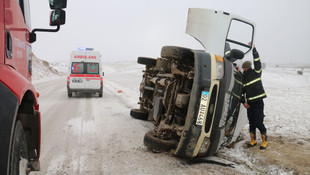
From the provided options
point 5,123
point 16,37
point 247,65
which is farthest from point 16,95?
point 247,65

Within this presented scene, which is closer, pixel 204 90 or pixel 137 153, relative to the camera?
pixel 204 90

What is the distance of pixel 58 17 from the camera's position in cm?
308

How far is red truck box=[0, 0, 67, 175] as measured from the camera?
1647 millimetres

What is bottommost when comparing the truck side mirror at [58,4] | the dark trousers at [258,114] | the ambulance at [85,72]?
the ambulance at [85,72]

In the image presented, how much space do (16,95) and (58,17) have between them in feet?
5.25

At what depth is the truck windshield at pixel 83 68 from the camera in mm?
12688

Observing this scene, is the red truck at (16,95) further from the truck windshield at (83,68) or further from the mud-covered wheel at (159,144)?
the truck windshield at (83,68)

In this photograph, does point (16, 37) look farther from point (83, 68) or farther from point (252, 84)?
point (83, 68)

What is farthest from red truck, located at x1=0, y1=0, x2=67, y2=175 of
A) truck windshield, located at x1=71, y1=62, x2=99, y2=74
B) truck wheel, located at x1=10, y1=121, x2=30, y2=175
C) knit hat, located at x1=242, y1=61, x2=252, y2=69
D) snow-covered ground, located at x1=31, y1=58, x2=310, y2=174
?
truck windshield, located at x1=71, y1=62, x2=99, y2=74

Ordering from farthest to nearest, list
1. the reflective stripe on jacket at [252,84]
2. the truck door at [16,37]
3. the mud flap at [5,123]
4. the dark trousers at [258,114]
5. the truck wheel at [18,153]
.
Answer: the dark trousers at [258,114]
the reflective stripe on jacket at [252,84]
the truck door at [16,37]
the truck wheel at [18,153]
the mud flap at [5,123]

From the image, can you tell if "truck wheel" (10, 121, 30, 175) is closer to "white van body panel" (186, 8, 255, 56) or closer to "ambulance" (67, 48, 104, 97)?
"white van body panel" (186, 8, 255, 56)

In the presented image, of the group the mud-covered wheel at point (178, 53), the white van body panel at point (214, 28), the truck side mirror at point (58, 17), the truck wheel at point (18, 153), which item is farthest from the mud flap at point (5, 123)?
the white van body panel at point (214, 28)

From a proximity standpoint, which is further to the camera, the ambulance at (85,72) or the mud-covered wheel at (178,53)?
the ambulance at (85,72)

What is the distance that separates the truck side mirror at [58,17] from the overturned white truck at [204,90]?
167cm
